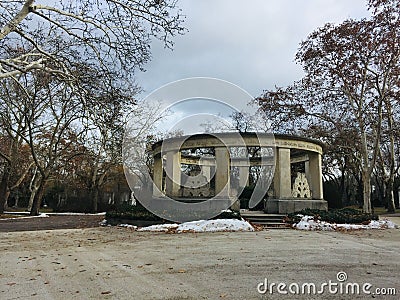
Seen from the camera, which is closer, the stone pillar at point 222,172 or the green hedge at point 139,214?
the green hedge at point 139,214

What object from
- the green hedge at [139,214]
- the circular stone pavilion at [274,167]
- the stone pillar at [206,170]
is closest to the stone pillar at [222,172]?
the circular stone pavilion at [274,167]

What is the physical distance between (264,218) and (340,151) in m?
12.7

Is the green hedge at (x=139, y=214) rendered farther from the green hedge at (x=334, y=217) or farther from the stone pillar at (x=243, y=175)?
the stone pillar at (x=243, y=175)

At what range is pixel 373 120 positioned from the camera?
61.5 ft

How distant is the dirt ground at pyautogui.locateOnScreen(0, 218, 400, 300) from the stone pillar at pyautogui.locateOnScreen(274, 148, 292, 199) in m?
5.80

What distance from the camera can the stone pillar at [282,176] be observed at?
14352mm

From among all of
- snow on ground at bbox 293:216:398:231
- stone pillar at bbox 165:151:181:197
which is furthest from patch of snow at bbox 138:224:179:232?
snow on ground at bbox 293:216:398:231

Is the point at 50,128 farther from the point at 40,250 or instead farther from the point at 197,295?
the point at 197,295

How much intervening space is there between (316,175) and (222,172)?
17.2 ft

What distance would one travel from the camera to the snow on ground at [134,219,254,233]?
35.5 feet

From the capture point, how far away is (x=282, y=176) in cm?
1437

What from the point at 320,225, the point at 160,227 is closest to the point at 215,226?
the point at 160,227

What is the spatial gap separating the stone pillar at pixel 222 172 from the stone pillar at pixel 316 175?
4.92 m

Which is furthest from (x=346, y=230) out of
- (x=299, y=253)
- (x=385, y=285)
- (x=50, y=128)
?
(x=50, y=128)
